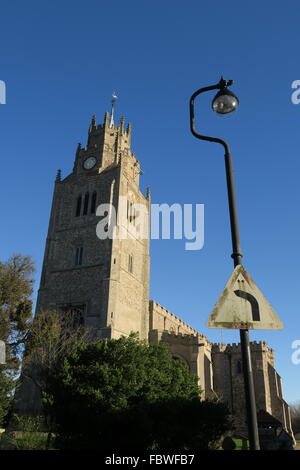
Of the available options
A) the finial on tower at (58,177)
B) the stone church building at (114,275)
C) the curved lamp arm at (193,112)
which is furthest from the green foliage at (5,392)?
the finial on tower at (58,177)

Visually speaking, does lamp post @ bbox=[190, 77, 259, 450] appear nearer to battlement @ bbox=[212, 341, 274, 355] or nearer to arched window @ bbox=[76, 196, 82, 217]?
arched window @ bbox=[76, 196, 82, 217]

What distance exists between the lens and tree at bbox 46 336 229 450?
17.8 m

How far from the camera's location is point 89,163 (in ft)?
152

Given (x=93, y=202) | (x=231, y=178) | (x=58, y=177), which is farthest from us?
(x=58, y=177)

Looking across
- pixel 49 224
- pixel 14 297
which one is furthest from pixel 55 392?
pixel 49 224

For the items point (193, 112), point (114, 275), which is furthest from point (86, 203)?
point (193, 112)

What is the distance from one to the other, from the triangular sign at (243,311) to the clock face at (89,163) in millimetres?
42703

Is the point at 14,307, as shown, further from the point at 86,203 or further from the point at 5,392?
the point at 86,203

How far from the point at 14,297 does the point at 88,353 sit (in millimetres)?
10842

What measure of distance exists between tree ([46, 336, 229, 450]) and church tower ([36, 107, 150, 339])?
10.6 m

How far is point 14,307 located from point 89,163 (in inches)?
878

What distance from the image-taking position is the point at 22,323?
29.6m

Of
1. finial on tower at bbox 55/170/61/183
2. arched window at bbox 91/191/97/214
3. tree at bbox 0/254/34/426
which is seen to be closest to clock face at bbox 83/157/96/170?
finial on tower at bbox 55/170/61/183

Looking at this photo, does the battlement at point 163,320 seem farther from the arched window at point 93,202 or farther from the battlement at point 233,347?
the arched window at point 93,202
